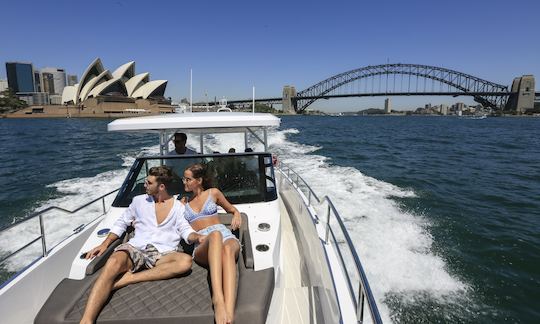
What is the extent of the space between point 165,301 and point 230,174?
2.10 m

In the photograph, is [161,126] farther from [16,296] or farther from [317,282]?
[317,282]

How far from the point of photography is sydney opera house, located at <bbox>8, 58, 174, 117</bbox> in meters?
84.8

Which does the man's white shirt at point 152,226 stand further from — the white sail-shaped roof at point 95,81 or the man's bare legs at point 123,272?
the white sail-shaped roof at point 95,81

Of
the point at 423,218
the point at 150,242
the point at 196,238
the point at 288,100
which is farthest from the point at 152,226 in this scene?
the point at 288,100

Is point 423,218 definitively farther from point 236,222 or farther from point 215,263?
point 215,263

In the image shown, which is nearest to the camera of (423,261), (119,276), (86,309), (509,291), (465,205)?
(86,309)

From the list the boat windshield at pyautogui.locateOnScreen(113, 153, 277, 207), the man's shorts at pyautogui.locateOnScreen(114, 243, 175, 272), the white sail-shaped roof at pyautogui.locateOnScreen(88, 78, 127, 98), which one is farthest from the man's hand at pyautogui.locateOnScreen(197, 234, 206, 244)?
the white sail-shaped roof at pyautogui.locateOnScreen(88, 78, 127, 98)

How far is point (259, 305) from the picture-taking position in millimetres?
2465

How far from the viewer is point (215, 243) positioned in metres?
2.82

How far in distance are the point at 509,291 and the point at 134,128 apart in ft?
20.4

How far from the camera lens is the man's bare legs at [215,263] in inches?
93.0

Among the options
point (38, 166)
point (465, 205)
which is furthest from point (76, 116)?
point (465, 205)

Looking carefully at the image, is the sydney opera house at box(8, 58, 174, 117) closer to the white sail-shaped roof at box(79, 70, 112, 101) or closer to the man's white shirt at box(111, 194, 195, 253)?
the white sail-shaped roof at box(79, 70, 112, 101)

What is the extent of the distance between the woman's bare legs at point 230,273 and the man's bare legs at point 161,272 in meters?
0.37
